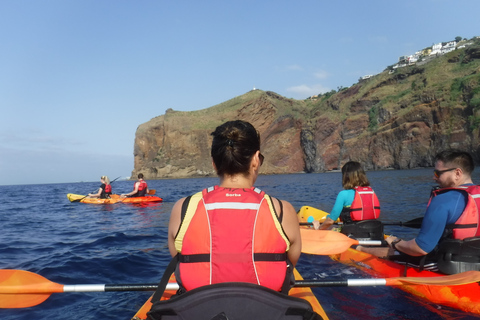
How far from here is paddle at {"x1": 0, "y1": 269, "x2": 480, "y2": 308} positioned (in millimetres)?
3410

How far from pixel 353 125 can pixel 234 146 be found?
3161 inches

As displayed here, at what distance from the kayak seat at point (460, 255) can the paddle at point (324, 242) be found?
1.09 m

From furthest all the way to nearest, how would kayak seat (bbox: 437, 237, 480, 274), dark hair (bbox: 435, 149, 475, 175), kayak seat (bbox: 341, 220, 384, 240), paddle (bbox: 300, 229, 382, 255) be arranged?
kayak seat (bbox: 341, 220, 384, 240) → paddle (bbox: 300, 229, 382, 255) → dark hair (bbox: 435, 149, 475, 175) → kayak seat (bbox: 437, 237, 480, 274)

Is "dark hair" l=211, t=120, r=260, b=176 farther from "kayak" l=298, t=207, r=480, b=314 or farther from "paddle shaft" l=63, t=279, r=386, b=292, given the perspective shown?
"kayak" l=298, t=207, r=480, b=314

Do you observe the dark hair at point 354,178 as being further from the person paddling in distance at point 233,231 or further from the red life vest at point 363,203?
the person paddling in distance at point 233,231

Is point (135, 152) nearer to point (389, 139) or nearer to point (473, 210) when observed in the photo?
point (389, 139)

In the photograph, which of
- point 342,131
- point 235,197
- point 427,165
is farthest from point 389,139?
point 235,197

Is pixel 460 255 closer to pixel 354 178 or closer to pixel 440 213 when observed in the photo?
pixel 440 213

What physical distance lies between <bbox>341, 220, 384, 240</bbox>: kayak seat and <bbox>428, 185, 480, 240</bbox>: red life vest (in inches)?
101

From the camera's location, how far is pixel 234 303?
1866 mm

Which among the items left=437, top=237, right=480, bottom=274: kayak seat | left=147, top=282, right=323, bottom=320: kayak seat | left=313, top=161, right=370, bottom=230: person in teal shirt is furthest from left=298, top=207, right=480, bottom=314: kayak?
left=147, top=282, right=323, bottom=320: kayak seat

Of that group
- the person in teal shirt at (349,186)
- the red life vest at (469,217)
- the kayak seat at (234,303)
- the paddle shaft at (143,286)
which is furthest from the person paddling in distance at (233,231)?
the person in teal shirt at (349,186)

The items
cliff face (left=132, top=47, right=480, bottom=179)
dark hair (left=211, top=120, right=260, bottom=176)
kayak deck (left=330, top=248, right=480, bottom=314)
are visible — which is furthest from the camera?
cliff face (left=132, top=47, right=480, bottom=179)

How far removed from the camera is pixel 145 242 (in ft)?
29.7
